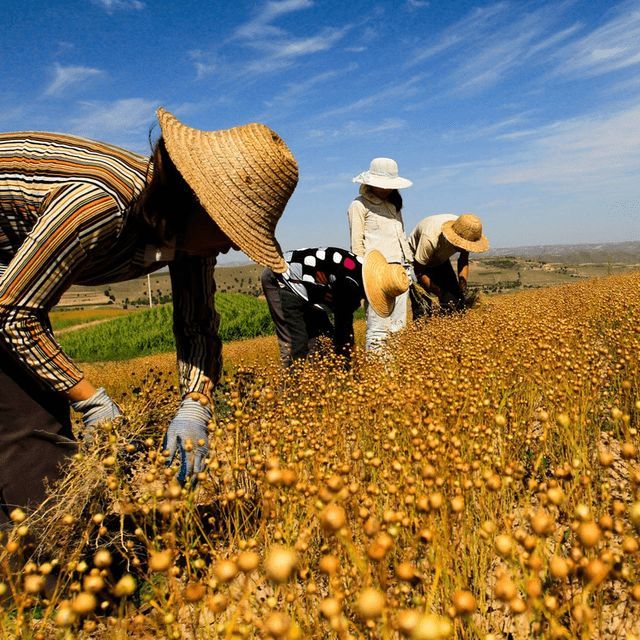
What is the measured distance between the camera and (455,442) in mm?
1550

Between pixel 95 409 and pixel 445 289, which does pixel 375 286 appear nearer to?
pixel 95 409

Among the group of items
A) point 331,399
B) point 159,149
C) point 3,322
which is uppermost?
point 159,149

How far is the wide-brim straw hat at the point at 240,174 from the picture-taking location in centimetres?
175

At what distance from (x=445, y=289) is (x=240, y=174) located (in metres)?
5.47

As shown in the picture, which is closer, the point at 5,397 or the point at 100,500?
the point at 100,500

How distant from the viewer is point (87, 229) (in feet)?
5.56

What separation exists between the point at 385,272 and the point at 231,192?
98.5 inches

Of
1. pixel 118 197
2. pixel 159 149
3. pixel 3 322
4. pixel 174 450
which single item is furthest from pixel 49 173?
pixel 174 450

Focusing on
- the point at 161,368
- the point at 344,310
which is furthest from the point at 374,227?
the point at 161,368

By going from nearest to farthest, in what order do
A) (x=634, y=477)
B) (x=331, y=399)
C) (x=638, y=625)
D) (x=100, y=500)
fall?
(x=634, y=477) < (x=638, y=625) < (x=100, y=500) < (x=331, y=399)

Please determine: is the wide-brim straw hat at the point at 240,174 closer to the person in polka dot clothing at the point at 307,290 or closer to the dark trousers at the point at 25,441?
the dark trousers at the point at 25,441

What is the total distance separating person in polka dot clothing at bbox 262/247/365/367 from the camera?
4191 millimetres

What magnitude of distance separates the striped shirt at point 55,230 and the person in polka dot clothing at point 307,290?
7.44ft

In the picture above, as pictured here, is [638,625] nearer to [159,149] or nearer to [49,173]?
[159,149]
